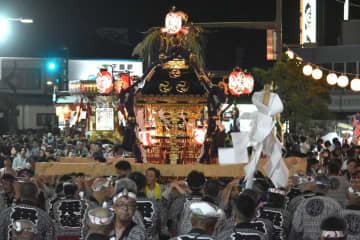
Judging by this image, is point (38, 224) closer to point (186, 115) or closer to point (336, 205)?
point (336, 205)

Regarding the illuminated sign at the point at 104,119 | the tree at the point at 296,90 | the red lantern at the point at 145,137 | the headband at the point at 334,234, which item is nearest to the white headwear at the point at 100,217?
the headband at the point at 334,234

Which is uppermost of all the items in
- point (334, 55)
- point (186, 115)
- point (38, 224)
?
point (334, 55)

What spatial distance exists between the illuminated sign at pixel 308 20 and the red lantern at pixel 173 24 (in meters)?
25.2

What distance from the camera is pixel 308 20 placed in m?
41.3

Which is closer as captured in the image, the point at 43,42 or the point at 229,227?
the point at 229,227

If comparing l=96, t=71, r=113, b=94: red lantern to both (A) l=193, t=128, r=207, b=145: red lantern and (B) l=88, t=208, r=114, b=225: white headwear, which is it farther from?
(B) l=88, t=208, r=114, b=225: white headwear

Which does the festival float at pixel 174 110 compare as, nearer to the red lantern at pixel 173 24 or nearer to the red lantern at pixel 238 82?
the red lantern at pixel 173 24

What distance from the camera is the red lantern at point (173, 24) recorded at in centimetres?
1672

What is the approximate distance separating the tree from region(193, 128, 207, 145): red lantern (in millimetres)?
19561

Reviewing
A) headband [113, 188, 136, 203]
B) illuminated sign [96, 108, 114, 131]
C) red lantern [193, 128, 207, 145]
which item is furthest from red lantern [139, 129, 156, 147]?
illuminated sign [96, 108, 114, 131]

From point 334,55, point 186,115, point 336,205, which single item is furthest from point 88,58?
point 336,205

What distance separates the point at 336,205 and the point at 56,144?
63.2ft

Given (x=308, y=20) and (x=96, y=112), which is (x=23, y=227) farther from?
(x=308, y=20)

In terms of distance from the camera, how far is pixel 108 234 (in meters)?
5.48
